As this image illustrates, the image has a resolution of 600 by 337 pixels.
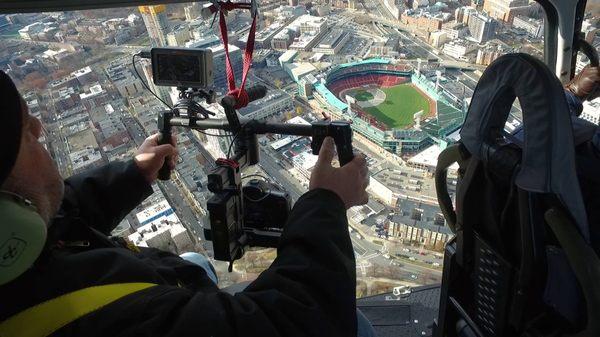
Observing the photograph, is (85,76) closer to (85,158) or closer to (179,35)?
(85,158)

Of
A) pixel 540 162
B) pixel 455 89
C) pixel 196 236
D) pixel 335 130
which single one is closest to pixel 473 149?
pixel 540 162

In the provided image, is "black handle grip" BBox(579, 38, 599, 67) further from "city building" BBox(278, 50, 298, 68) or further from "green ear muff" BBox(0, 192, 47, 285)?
"city building" BBox(278, 50, 298, 68)

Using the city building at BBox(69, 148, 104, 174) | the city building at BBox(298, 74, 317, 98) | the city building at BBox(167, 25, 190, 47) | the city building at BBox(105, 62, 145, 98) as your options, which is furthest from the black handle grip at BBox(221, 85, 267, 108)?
the city building at BBox(298, 74, 317, 98)

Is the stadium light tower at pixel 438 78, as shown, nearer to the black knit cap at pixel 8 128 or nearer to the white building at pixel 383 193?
the white building at pixel 383 193

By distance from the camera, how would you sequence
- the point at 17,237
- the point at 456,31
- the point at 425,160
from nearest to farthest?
the point at 17,237 → the point at 425,160 → the point at 456,31

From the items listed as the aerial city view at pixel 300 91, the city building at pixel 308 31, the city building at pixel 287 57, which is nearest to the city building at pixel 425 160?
the aerial city view at pixel 300 91

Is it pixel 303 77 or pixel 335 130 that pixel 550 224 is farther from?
pixel 303 77

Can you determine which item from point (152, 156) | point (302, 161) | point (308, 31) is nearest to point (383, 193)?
point (302, 161)

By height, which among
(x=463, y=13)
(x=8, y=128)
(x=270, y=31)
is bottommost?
(x=270, y=31)
